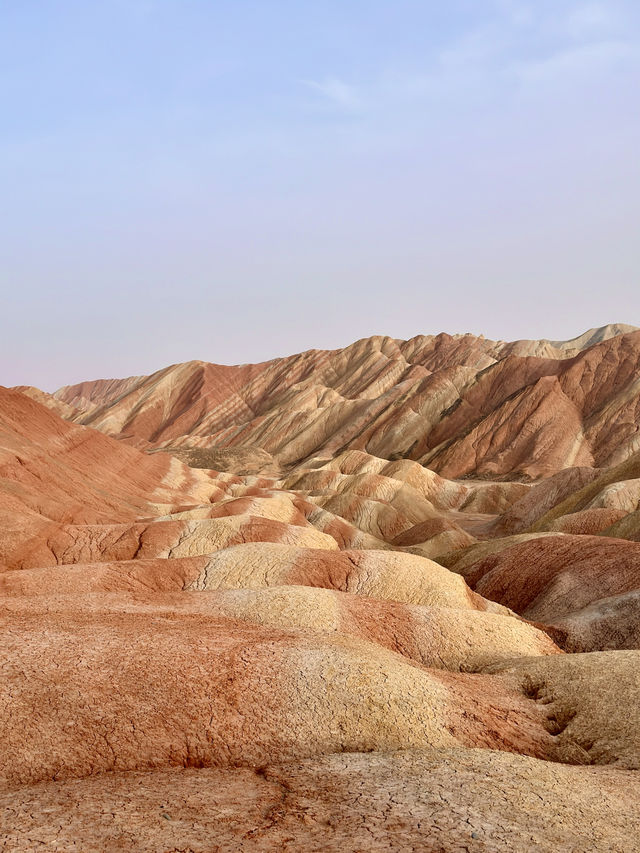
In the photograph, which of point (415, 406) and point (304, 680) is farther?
point (415, 406)

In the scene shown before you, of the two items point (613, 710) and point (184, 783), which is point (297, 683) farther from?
point (613, 710)

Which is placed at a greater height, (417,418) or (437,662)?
(417,418)

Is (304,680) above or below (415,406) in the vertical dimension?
below

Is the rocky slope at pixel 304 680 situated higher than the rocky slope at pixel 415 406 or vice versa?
the rocky slope at pixel 415 406

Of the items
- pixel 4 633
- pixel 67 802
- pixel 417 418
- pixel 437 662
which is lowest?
pixel 437 662

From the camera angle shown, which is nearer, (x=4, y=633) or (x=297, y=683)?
(x=297, y=683)

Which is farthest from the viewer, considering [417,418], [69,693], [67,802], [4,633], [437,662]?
[417,418]

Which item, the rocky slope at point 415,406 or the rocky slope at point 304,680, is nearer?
the rocky slope at point 304,680

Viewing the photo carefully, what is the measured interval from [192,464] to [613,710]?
102 m

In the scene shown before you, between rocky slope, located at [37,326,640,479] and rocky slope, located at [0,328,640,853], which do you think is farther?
rocky slope, located at [37,326,640,479]

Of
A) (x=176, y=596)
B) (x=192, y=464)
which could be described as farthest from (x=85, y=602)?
(x=192, y=464)

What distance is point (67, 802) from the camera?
10336 millimetres

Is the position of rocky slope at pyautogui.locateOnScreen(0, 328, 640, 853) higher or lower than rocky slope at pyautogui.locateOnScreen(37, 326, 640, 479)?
lower

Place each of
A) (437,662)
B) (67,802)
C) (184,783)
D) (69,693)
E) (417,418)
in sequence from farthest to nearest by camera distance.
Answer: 1. (417,418)
2. (437,662)
3. (69,693)
4. (184,783)
5. (67,802)
